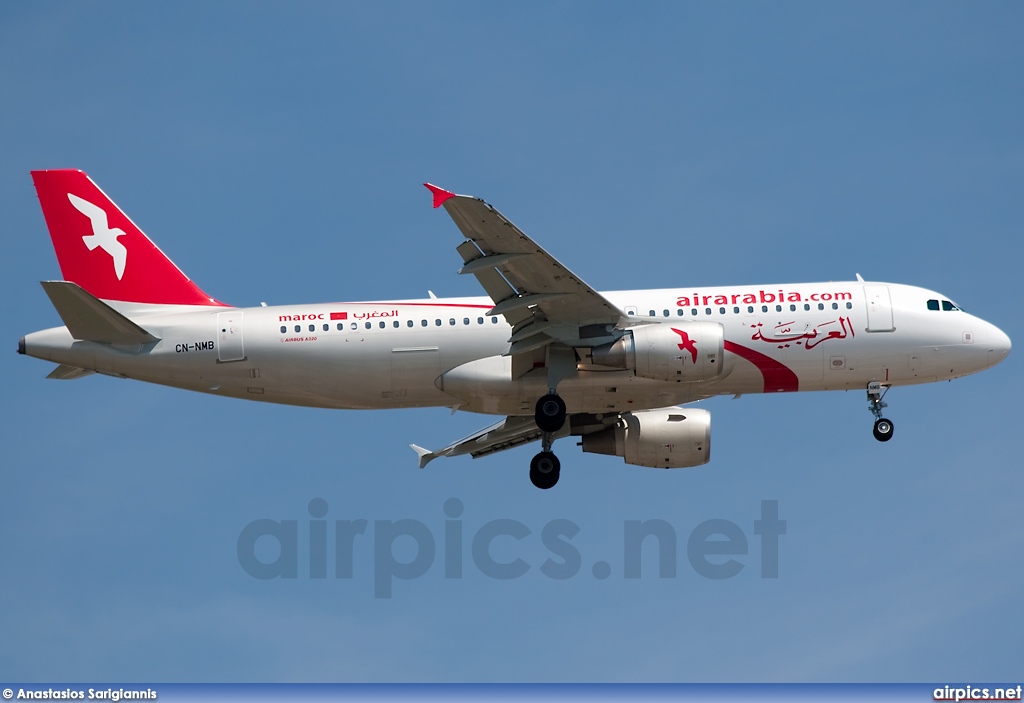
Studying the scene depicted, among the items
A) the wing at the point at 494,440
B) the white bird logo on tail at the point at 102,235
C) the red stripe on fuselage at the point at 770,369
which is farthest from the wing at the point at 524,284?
the white bird logo on tail at the point at 102,235

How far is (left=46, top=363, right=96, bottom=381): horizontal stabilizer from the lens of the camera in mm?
48281

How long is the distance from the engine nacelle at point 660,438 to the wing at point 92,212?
17369mm

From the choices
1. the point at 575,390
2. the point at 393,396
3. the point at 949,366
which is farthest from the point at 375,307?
the point at 949,366

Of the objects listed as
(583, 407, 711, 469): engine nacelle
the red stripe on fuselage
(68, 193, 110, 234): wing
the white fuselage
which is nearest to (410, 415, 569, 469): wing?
(583, 407, 711, 469): engine nacelle

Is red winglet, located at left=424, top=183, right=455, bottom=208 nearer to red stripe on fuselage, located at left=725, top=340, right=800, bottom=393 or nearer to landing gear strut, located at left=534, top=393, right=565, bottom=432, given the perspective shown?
landing gear strut, located at left=534, top=393, right=565, bottom=432

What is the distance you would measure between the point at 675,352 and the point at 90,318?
57.5 feet

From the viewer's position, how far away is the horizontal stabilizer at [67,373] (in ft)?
158

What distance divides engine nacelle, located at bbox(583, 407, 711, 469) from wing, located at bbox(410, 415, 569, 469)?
2.41 meters

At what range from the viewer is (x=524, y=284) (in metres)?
45.3

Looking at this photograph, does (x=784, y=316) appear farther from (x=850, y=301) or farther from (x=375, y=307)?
(x=375, y=307)

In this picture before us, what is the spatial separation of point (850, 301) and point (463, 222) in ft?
43.7

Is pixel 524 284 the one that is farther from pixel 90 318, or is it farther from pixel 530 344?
pixel 90 318

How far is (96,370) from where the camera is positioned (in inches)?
1887

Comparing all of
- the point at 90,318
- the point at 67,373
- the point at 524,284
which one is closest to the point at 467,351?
the point at 524,284
